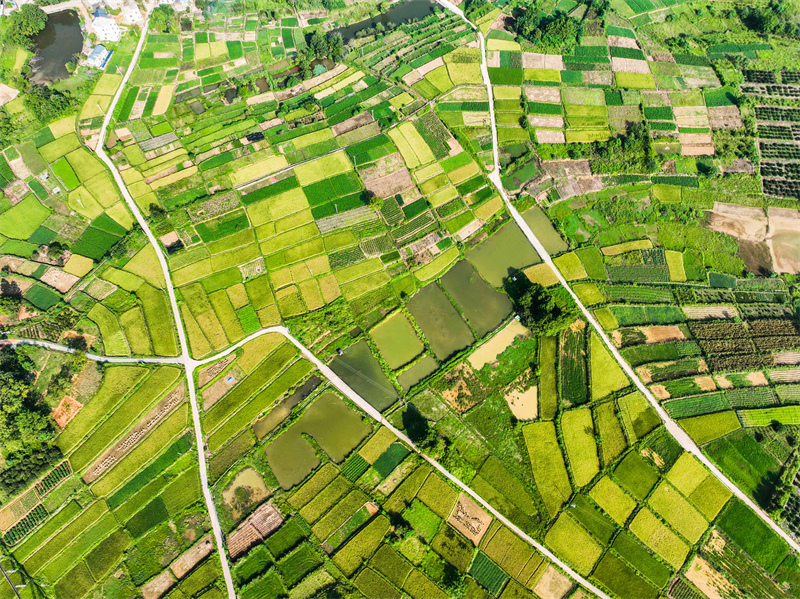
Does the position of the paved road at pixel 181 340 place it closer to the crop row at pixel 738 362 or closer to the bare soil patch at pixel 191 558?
the bare soil patch at pixel 191 558

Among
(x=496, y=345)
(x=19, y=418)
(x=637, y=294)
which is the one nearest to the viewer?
(x=19, y=418)

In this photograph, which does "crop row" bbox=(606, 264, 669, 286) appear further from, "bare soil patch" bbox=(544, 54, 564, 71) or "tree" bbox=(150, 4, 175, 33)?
"tree" bbox=(150, 4, 175, 33)

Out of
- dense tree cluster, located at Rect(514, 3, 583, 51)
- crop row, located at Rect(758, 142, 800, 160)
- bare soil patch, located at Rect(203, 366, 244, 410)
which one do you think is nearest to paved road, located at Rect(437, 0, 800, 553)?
dense tree cluster, located at Rect(514, 3, 583, 51)

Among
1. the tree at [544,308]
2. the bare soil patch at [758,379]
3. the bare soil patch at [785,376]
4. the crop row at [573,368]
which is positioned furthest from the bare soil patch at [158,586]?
the bare soil patch at [785,376]

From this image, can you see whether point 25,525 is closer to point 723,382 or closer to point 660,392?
point 660,392

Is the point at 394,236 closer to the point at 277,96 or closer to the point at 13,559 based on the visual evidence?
the point at 277,96

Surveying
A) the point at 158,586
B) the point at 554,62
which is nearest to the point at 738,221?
the point at 554,62
